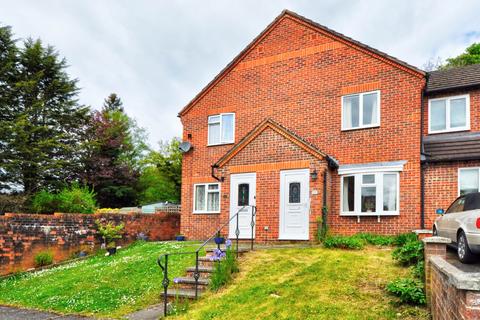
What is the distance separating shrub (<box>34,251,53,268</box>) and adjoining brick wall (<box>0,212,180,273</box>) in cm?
25

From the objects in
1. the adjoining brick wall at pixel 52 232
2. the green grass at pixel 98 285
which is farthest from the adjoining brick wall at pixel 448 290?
the adjoining brick wall at pixel 52 232

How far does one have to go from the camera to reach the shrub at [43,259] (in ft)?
51.8

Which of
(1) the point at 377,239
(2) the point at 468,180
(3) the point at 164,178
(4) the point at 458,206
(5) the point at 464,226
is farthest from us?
(3) the point at 164,178

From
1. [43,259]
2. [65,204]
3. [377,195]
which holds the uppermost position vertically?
[377,195]

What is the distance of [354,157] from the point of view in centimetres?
1557

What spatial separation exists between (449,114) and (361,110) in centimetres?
303

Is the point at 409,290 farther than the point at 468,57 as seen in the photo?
No

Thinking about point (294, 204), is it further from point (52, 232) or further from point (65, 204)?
point (65, 204)

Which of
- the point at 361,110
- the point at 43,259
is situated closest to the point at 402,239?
the point at 361,110

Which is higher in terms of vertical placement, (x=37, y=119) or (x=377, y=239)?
(x=37, y=119)

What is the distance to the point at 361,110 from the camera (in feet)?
51.6

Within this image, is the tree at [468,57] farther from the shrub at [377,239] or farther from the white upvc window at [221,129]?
the shrub at [377,239]

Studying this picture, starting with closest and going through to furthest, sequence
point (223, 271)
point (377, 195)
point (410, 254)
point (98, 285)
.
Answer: point (410, 254) → point (223, 271) → point (98, 285) → point (377, 195)

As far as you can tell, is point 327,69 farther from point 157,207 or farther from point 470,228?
point 157,207
